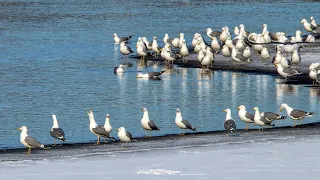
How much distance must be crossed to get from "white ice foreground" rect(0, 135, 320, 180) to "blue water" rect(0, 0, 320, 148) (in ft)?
10.5

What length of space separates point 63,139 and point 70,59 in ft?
59.0

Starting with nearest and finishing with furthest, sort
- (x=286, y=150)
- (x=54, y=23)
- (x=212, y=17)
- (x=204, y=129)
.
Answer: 1. (x=286, y=150)
2. (x=204, y=129)
3. (x=54, y=23)
4. (x=212, y=17)

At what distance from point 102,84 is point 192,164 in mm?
14221

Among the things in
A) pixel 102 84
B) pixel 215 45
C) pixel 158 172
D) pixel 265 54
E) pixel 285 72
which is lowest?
pixel 158 172

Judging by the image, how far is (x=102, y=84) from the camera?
1314 inches

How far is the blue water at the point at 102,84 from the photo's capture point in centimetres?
2623

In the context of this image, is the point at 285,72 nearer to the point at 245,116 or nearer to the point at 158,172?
the point at 245,116

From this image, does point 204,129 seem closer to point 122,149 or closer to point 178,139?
point 178,139

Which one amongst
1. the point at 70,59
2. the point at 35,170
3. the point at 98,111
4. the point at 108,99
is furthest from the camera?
the point at 70,59

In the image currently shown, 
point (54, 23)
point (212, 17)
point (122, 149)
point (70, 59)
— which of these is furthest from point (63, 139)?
point (212, 17)

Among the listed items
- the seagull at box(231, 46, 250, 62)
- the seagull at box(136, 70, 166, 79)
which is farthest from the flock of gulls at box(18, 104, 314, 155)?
the seagull at box(231, 46, 250, 62)

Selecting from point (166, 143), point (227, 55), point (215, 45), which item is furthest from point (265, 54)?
point (166, 143)

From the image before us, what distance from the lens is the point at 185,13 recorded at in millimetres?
65875

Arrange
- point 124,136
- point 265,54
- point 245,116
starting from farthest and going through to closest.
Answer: point 265,54 → point 245,116 → point 124,136
